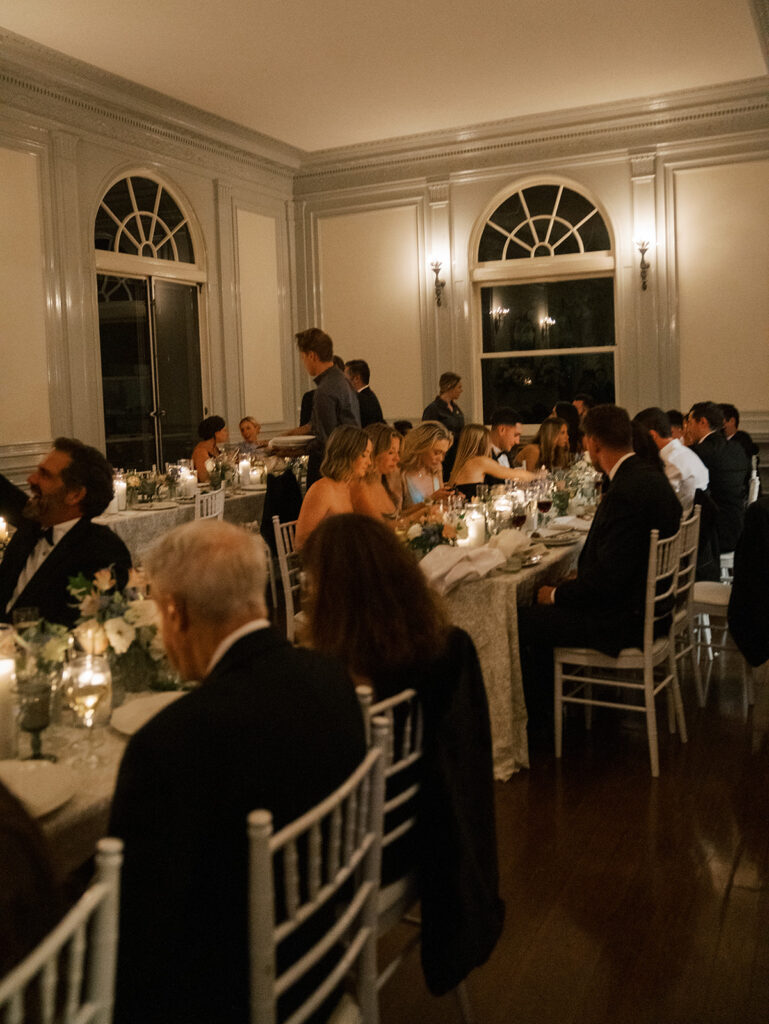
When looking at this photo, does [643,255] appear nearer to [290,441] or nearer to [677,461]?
[677,461]

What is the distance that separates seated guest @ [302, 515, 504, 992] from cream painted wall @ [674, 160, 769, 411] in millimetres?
8426

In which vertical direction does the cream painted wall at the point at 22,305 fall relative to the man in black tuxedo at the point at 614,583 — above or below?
above

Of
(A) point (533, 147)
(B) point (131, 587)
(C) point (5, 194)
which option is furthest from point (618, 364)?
(B) point (131, 587)

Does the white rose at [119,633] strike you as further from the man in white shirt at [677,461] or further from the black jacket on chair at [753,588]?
the man in white shirt at [677,461]

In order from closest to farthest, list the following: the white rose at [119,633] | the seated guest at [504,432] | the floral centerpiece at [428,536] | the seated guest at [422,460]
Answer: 1. the white rose at [119,633]
2. the floral centerpiece at [428,536]
3. the seated guest at [422,460]
4. the seated guest at [504,432]

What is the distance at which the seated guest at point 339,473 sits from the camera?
484 centimetres

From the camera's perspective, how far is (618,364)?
34.5ft

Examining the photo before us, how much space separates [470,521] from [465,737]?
2.55 meters

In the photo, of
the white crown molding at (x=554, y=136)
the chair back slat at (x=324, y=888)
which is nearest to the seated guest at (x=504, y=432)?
the white crown molding at (x=554, y=136)

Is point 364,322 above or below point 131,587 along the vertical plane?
above

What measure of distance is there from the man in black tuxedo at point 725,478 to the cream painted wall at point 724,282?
3245 millimetres

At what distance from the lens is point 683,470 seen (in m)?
6.30

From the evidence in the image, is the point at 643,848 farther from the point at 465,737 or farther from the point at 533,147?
the point at 533,147

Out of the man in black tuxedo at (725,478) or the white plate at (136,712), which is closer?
the white plate at (136,712)
